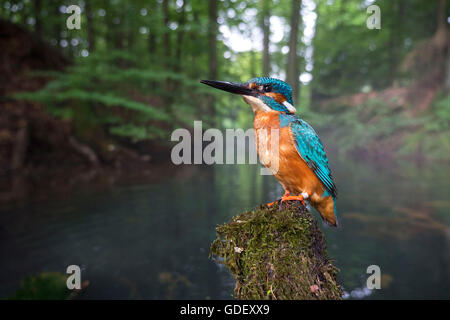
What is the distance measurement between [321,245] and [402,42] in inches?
946

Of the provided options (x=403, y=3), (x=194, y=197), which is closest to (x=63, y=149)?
(x=194, y=197)

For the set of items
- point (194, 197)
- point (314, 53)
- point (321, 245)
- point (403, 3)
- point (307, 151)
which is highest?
point (403, 3)

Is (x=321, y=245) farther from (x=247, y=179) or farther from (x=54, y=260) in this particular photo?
(x=247, y=179)

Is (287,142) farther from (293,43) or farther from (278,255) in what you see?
(293,43)

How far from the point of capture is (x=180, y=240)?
5.45m

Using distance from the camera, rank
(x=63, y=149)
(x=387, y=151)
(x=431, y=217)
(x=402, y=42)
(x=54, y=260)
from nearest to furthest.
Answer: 1. (x=54, y=260)
2. (x=431, y=217)
3. (x=63, y=149)
4. (x=387, y=151)
5. (x=402, y=42)

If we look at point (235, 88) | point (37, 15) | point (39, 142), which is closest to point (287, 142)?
point (235, 88)

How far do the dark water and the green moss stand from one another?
2672 mm

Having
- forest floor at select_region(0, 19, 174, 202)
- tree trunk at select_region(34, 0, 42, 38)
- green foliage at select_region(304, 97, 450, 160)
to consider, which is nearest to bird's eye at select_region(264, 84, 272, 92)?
forest floor at select_region(0, 19, 174, 202)

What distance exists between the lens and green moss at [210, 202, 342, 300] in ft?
4.71

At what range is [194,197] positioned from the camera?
26.9 feet

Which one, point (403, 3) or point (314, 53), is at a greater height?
point (403, 3)

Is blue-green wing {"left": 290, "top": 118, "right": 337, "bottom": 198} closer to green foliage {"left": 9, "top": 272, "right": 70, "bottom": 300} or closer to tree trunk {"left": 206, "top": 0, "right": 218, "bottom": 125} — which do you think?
green foliage {"left": 9, "top": 272, "right": 70, "bottom": 300}

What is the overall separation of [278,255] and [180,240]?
428 cm
